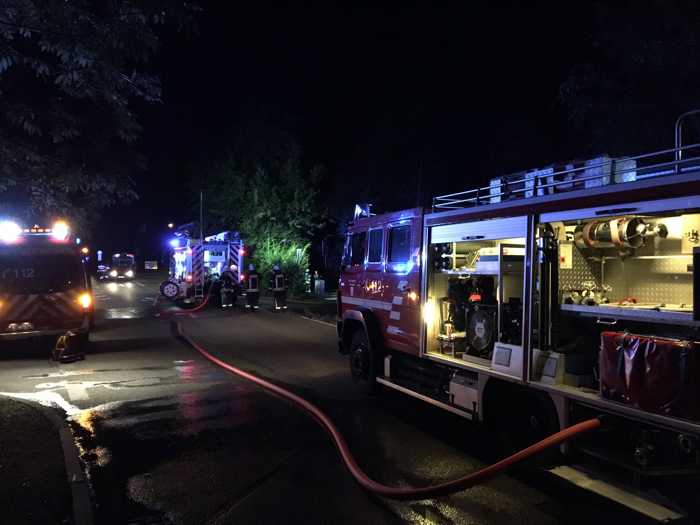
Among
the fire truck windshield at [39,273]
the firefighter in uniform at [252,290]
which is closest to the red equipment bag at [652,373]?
the fire truck windshield at [39,273]

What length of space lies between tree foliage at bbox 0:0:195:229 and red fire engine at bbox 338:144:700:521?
3.65 m

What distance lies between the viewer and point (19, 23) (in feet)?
19.0

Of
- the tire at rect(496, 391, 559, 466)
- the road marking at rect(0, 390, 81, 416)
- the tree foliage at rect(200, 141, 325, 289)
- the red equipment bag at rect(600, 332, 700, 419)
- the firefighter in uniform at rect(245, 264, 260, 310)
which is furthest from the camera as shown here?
the tree foliage at rect(200, 141, 325, 289)

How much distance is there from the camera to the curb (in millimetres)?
4348

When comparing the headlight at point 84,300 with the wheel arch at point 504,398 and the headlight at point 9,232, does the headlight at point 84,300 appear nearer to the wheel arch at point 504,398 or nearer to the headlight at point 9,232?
the headlight at point 9,232

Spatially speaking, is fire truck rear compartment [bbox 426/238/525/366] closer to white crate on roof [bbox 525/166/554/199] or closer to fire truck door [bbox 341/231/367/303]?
white crate on roof [bbox 525/166/554/199]

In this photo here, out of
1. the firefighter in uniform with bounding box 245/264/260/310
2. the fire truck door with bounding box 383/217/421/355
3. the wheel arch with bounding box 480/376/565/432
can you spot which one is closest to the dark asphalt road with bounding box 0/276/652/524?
the wheel arch with bounding box 480/376/565/432

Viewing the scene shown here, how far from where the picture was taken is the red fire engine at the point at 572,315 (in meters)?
4.32

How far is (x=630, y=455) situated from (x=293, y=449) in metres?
2.97

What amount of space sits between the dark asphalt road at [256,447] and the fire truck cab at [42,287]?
2.05 feet

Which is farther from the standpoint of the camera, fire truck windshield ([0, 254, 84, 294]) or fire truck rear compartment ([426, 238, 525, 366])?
fire truck windshield ([0, 254, 84, 294])

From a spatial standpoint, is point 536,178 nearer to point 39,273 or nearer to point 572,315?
point 572,315

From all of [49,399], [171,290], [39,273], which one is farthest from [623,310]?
[171,290]

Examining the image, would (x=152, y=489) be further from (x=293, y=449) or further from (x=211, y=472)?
(x=293, y=449)
